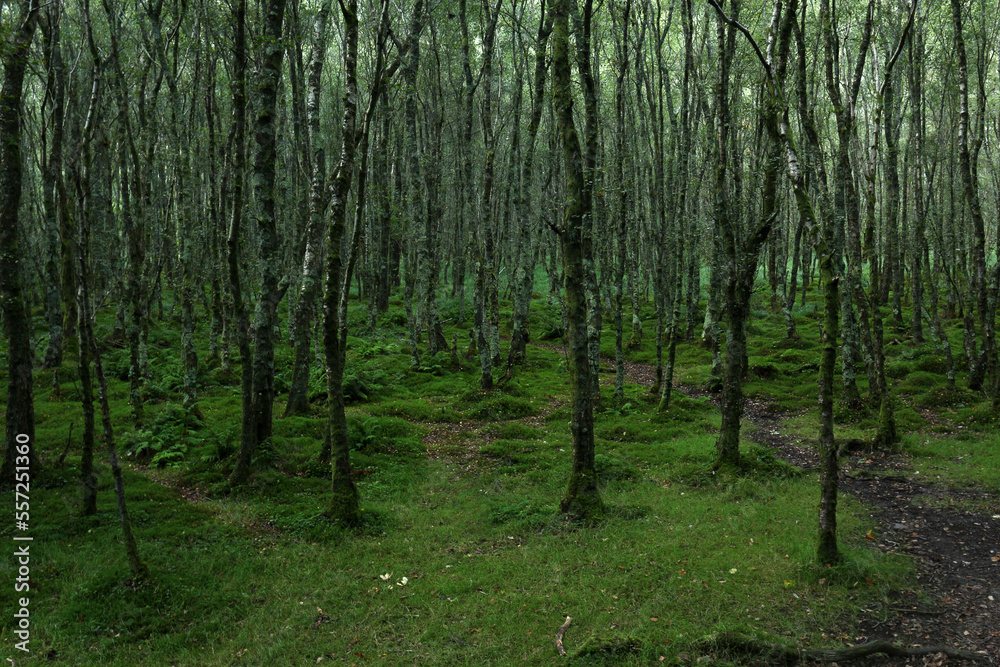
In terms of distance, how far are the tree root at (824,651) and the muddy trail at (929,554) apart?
55 millimetres

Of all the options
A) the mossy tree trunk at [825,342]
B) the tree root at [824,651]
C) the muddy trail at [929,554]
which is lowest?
the muddy trail at [929,554]

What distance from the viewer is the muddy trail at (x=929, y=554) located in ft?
19.6

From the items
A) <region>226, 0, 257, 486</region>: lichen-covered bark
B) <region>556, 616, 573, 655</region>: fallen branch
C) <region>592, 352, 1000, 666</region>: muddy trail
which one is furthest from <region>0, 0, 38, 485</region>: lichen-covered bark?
<region>592, 352, 1000, 666</region>: muddy trail

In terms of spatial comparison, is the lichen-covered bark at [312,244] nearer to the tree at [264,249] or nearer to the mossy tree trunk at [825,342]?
the tree at [264,249]

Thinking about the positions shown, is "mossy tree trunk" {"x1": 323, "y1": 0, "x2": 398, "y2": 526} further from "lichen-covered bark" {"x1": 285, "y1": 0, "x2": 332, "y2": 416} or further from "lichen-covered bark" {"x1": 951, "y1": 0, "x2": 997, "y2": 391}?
"lichen-covered bark" {"x1": 951, "y1": 0, "x2": 997, "y2": 391}

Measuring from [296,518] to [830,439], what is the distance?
24.3 feet

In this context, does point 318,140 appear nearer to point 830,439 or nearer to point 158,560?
point 158,560

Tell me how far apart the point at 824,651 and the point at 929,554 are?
353cm

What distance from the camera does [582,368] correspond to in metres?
9.33

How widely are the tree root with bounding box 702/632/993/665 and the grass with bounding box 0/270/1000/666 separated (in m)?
0.22

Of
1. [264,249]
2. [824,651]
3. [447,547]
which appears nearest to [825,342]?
[824,651]

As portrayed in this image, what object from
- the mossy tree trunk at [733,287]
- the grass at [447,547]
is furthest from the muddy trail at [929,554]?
the mossy tree trunk at [733,287]

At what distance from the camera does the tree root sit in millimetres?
5516

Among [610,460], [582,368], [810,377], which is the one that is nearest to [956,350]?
[810,377]
